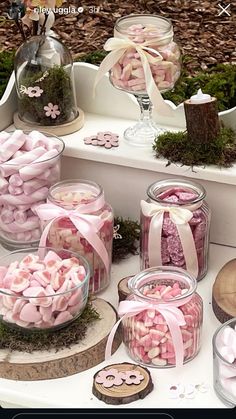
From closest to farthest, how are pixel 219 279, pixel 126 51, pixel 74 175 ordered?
pixel 219 279, pixel 126 51, pixel 74 175

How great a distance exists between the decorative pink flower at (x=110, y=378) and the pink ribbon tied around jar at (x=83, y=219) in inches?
8.7

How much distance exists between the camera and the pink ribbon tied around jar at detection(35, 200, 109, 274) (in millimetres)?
1423

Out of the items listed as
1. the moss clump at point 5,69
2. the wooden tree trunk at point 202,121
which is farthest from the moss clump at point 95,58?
the wooden tree trunk at point 202,121

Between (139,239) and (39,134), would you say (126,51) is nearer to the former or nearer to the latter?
(39,134)

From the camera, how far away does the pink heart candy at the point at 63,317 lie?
131 cm

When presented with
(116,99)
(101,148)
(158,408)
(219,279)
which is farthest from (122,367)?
(116,99)

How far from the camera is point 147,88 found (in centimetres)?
153

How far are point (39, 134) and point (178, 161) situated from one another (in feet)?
0.72

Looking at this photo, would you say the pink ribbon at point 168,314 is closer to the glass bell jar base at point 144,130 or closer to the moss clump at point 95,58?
the glass bell jar base at point 144,130

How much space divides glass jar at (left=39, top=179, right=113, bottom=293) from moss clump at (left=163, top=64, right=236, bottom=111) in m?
0.31

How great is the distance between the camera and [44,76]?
164cm

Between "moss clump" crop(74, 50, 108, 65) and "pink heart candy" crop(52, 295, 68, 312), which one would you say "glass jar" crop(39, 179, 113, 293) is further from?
"moss clump" crop(74, 50, 108, 65)

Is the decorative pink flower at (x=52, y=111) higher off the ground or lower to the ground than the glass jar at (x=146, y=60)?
lower

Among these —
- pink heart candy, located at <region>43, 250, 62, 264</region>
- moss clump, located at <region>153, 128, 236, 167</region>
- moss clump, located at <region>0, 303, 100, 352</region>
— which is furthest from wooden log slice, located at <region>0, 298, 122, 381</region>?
moss clump, located at <region>153, 128, 236, 167</region>
